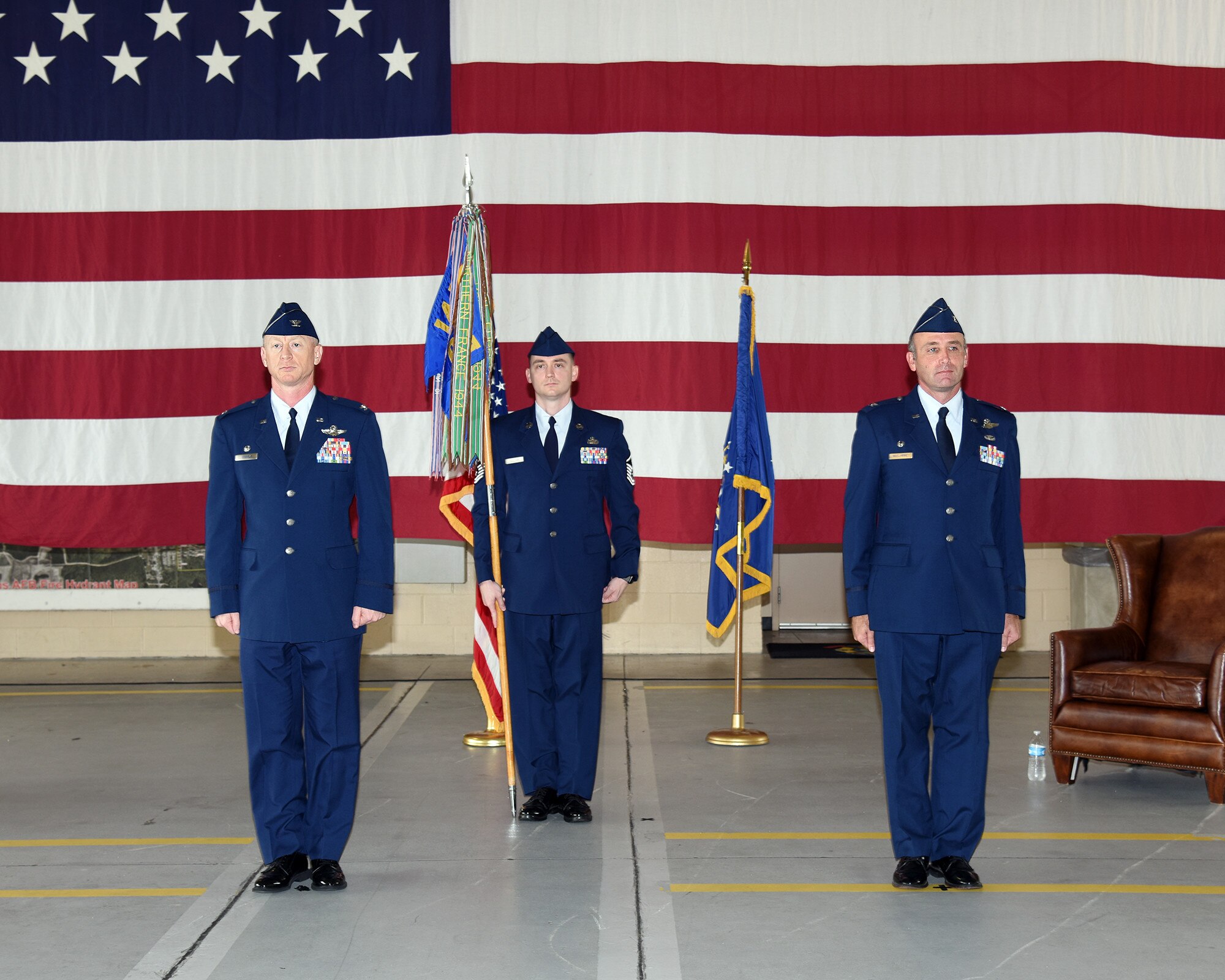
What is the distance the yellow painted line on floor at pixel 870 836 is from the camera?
14.3 feet

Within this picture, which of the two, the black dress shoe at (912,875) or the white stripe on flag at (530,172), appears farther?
the white stripe on flag at (530,172)

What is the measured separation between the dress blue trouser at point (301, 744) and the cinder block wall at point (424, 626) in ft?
14.7

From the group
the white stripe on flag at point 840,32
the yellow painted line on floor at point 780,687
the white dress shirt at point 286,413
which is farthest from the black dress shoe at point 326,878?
the white stripe on flag at point 840,32

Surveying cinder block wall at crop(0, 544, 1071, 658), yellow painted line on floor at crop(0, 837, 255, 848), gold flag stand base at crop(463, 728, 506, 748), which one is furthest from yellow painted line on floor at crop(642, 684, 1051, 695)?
yellow painted line on floor at crop(0, 837, 255, 848)

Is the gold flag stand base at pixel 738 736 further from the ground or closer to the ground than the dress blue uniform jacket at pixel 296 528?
closer to the ground

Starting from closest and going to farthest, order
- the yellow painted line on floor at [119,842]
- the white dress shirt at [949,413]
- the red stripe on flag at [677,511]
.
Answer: the white dress shirt at [949,413]
the yellow painted line on floor at [119,842]
the red stripe on flag at [677,511]

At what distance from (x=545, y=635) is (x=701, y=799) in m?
0.88

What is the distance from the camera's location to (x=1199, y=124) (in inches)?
258

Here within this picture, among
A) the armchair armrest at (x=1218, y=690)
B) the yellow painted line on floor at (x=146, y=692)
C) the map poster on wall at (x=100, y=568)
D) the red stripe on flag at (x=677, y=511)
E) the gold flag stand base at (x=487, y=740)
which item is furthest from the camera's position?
the map poster on wall at (x=100, y=568)

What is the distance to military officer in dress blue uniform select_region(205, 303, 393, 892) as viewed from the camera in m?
3.78

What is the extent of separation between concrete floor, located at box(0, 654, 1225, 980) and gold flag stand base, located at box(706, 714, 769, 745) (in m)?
0.07

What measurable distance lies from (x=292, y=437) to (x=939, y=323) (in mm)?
1891

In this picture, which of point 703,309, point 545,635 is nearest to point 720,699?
point 703,309

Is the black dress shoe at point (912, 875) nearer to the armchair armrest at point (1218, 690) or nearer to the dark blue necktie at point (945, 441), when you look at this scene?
the dark blue necktie at point (945, 441)
